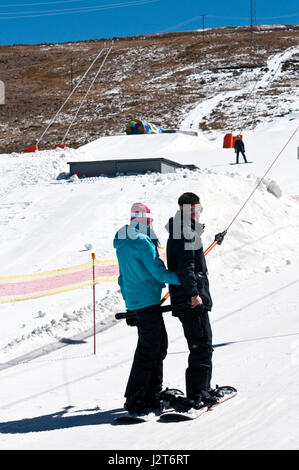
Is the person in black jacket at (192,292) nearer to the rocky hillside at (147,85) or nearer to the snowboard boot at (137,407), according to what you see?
the snowboard boot at (137,407)

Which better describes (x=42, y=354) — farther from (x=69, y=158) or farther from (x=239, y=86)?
(x=239, y=86)

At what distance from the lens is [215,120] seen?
51656 mm

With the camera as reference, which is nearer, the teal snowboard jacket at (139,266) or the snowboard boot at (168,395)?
the teal snowboard jacket at (139,266)

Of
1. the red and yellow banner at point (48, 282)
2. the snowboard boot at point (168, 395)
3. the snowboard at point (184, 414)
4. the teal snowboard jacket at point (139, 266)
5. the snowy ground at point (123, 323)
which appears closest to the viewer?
the snowy ground at point (123, 323)

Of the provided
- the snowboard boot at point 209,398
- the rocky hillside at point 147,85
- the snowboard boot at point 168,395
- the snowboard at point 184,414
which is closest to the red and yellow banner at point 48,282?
the snowboard boot at point 168,395

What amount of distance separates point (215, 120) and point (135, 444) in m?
48.7

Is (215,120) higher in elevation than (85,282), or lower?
higher

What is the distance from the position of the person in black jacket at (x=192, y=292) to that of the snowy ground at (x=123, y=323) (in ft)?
0.86

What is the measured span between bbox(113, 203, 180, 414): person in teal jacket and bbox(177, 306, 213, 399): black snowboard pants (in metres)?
0.23

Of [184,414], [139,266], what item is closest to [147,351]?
[184,414]

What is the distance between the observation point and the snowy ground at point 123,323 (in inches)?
184

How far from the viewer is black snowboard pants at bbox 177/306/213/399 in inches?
196

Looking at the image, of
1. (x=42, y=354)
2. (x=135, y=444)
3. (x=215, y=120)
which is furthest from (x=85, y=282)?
(x=215, y=120)

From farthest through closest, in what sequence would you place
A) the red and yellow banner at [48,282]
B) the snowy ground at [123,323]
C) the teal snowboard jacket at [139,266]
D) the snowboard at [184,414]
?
the red and yellow banner at [48,282] < the teal snowboard jacket at [139,266] < the snowboard at [184,414] < the snowy ground at [123,323]
